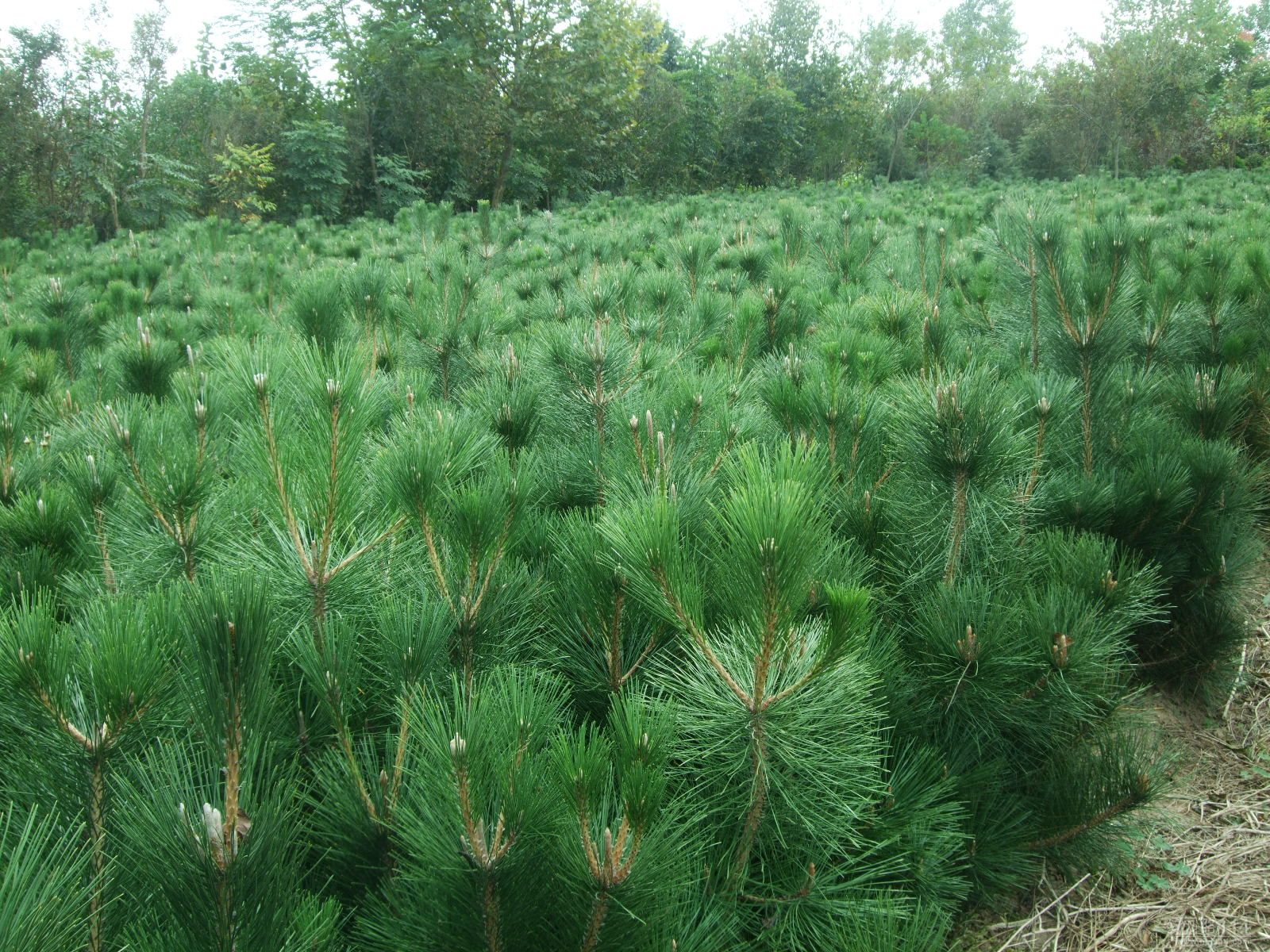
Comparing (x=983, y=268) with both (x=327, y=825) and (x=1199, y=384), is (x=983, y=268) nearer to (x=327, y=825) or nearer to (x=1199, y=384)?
(x=1199, y=384)

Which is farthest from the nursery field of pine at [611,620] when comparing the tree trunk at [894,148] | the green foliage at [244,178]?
the tree trunk at [894,148]

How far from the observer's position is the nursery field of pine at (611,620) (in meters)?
0.79

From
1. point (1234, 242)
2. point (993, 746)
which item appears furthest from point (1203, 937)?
point (1234, 242)

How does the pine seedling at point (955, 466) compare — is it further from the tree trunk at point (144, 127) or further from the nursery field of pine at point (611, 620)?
the tree trunk at point (144, 127)

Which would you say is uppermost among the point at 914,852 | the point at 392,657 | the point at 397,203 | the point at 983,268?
the point at 397,203

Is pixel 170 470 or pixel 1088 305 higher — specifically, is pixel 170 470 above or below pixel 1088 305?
below

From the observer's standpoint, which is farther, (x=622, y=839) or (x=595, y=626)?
(x=595, y=626)

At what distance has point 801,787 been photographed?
3.66ft

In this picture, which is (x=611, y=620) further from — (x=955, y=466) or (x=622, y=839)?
(x=955, y=466)

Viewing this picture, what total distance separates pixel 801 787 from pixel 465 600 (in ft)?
1.75

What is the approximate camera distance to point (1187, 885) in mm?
1734

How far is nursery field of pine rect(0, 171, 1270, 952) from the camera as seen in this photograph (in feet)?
2.58

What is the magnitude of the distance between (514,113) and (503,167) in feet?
3.87

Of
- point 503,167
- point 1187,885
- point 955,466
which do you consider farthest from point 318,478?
point 503,167
